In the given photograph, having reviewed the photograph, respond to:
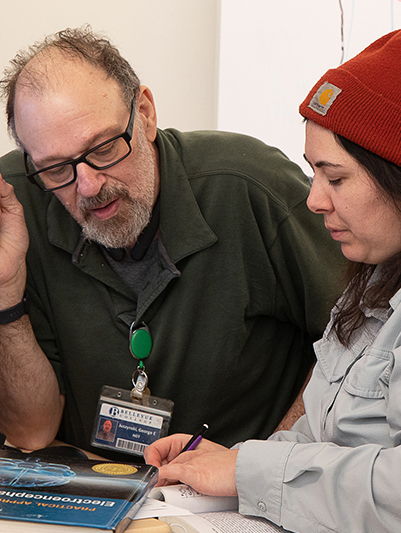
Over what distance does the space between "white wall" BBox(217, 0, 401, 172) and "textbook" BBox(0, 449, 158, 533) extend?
1.62m

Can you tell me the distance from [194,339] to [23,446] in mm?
479

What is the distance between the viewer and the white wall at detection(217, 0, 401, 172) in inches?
81.5

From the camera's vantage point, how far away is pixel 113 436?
1320mm

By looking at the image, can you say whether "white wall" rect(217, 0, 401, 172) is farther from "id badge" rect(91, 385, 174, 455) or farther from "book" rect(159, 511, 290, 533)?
"book" rect(159, 511, 290, 533)

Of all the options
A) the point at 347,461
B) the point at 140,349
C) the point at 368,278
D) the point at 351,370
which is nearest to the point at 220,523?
the point at 347,461

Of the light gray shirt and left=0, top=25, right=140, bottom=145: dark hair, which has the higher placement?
left=0, top=25, right=140, bottom=145: dark hair

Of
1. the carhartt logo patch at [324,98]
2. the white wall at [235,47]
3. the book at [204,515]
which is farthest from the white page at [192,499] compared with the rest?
the white wall at [235,47]

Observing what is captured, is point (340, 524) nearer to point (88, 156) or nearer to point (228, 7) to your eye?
point (88, 156)

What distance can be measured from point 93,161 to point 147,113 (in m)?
0.24

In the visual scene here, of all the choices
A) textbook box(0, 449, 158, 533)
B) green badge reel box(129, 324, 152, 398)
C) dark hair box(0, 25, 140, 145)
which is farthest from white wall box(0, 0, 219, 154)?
textbook box(0, 449, 158, 533)

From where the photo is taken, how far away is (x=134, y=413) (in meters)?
1.32

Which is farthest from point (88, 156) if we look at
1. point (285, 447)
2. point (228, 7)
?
point (228, 7)

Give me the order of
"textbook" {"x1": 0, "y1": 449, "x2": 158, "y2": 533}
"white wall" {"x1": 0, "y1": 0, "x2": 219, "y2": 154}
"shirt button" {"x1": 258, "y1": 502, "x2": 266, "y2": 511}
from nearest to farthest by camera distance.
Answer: "textbook" {"x1": 0, "y1": 449, "x2": 158, "y2": 533} → "shirt button" {"x1": 258, "y1": 502, "x2": 266, "y2": 511} → "white wall" {"x1": 0, "y1": 0, "x2": 219, "y2": 154}

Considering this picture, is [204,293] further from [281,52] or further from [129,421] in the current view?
[281,52]
